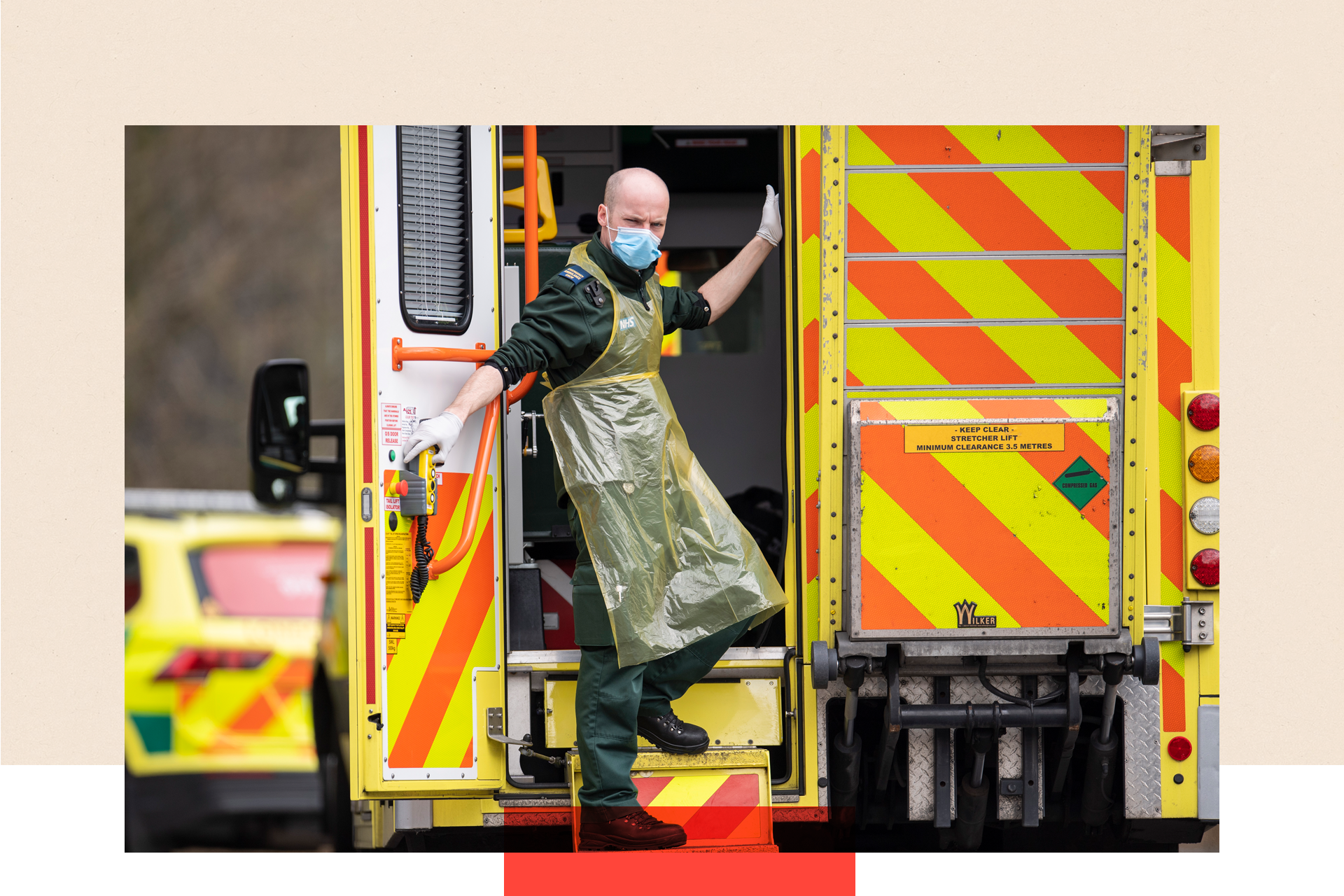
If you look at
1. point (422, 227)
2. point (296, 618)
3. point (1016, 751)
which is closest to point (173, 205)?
point (296, 618)

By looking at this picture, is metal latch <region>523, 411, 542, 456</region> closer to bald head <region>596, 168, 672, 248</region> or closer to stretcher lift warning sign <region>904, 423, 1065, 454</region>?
bald head <region>596, 168, 672, 248</region>

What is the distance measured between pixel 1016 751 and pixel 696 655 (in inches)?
38.1

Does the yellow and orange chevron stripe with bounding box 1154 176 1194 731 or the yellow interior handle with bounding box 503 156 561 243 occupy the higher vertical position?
the yellow interior handle with bounding box 503 156 561 243

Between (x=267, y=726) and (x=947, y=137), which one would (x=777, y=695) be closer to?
(x=947, y=137)

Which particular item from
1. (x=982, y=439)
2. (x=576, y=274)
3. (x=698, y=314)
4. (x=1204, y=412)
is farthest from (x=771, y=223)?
(x=1204, y=412)

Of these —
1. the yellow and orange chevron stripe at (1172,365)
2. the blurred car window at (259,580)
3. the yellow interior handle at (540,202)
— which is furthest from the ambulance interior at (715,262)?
the blurred car window at (259,580)

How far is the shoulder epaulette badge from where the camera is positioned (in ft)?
10.7

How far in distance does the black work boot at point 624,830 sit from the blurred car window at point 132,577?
3.96m

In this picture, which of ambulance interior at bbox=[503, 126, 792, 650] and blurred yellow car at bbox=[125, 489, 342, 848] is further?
blurred yellow car at bbox=[125, 489, 342, 848]

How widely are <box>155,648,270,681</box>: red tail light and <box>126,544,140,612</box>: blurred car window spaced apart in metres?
0.51

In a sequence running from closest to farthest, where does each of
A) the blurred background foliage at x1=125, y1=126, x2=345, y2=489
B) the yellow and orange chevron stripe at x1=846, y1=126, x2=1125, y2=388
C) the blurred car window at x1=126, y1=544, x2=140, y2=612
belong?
the yellow and orange chevron stripe at x1=846, y1=126, x2=1125, y2=388 → the blurred car window at x1=126, y1=544, x2=140, y2=612 → the blurred background foliage at x1=125, y1=126, x2=345, y2=489

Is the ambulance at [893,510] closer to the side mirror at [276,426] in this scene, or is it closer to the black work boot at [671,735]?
the black work boot at [671,735]

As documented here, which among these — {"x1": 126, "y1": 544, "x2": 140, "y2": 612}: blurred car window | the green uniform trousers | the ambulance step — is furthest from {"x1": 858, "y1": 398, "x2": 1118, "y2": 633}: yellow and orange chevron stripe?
{"x1": 126, "y1": 544, "x2": 140, "y2": 612}: blurred car window

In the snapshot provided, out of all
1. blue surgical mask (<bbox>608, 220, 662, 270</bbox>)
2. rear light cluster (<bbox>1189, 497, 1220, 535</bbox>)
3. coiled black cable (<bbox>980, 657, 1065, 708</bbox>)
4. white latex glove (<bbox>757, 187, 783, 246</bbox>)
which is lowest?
coiled black cable (<bbox>980, 657, 1065, 708</bbox>)
